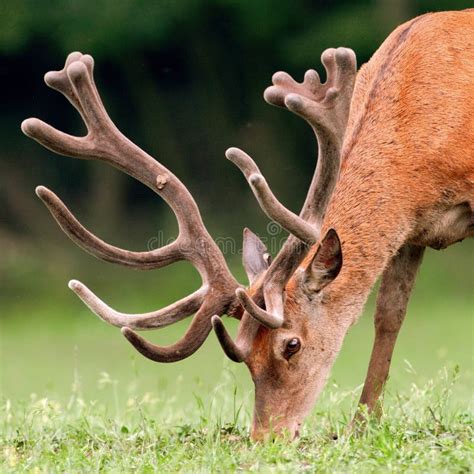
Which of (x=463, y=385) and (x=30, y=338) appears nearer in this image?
(x=463, y=385)

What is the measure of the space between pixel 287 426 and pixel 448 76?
1958 millimetres

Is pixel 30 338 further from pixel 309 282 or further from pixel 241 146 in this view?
pixel 309 282

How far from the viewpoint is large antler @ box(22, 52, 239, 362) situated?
6543 millimetres

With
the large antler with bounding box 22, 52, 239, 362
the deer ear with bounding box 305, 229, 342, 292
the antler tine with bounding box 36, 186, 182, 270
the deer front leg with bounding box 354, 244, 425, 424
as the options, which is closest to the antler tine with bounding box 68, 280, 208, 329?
the large antler with bounding box 22, 52, 239, 362

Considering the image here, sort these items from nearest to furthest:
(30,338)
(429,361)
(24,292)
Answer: (429,361) < (30,338) < (24,292)

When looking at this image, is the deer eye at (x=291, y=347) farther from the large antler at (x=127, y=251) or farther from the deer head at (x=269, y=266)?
the large antler at (x=127, y=251)

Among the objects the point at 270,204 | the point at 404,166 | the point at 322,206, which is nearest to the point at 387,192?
the point at 404,166

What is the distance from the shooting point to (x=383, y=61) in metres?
7.36

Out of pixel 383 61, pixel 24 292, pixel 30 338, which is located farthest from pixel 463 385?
pixel 24 292

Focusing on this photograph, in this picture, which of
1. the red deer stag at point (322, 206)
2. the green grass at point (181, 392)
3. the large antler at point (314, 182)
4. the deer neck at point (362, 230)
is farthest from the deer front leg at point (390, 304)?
the large antler at point (314, 182)

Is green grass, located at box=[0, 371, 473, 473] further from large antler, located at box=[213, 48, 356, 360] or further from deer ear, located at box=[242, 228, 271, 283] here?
deer ear, located at box=[242, 228, 271, 283]

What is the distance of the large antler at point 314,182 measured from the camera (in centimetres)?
632

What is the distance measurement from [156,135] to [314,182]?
12.8 metres

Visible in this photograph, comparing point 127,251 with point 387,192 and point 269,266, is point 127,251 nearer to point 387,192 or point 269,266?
point 269,266
